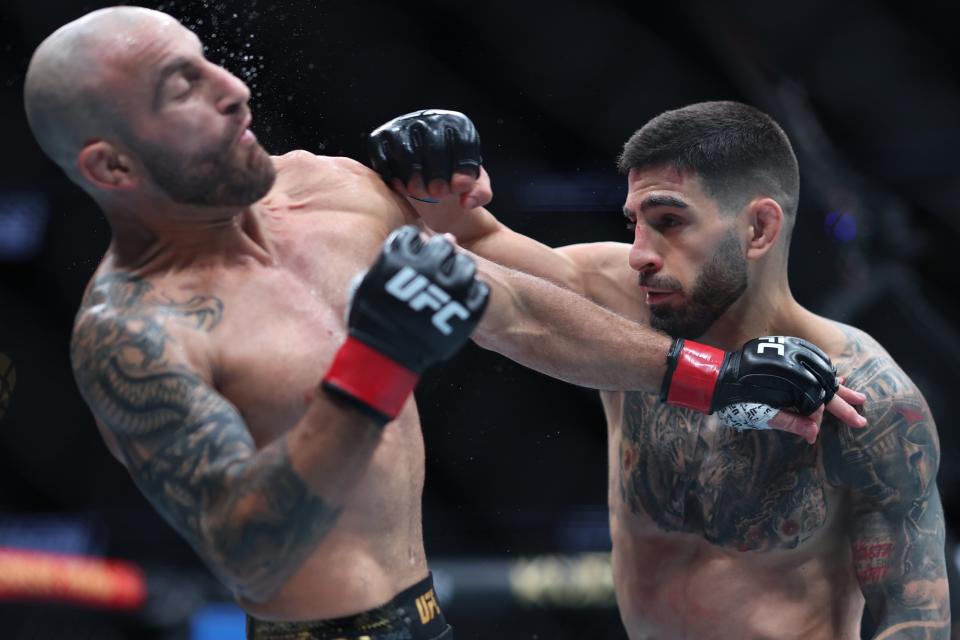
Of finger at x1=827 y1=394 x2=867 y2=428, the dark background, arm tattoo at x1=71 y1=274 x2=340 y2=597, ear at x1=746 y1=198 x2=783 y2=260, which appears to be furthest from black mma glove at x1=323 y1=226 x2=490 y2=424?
the dark background

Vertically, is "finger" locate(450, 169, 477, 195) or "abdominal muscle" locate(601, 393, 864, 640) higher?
"finger" locate(450, 169, 477, 195)

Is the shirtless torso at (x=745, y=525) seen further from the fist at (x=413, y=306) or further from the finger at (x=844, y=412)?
the fist at (x=413, y=306)

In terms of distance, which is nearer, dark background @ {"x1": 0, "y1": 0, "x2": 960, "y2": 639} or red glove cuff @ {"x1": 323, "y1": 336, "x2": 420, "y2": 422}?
red glove cuff @ {"x1": 323, "y1": 336, "x2": 420, "y2": 422}

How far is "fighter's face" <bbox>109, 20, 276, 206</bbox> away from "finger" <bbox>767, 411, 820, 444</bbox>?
2.78ft

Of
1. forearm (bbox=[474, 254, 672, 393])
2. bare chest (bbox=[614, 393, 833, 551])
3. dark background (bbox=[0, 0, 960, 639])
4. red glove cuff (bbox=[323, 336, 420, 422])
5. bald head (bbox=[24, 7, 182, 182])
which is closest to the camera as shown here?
red glove cuff (bbox=[323, 336, 420, 422])

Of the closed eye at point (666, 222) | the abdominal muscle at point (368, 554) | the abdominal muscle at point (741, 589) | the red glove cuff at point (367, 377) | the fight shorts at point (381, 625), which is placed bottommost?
the abdominal muscle at point (741, 589)

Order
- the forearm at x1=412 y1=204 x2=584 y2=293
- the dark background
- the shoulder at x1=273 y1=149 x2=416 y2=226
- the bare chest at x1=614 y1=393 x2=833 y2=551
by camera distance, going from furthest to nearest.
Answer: the dark background, the forearm at x1=412 y1=204 x2=584 y2=293, the bare chest at x1=614 y1=393 x2=833 y2=551, the shoulder at x1=273 y1=149 x2=416 y2=226

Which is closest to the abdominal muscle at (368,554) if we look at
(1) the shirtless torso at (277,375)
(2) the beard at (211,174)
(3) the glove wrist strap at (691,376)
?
(1) the shirtless torso at (277,375)

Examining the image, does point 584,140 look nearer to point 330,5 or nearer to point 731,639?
point 330,5

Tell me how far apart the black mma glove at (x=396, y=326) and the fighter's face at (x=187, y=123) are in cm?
28

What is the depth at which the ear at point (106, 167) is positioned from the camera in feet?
4.63

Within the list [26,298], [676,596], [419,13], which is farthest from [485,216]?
[26,298]

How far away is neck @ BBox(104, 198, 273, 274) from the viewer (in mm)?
1472

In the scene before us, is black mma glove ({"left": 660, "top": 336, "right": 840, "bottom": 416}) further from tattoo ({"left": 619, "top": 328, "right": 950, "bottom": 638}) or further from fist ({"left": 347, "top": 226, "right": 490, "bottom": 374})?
fist ({"left": 347, "top": 226, "right": 490, "bottom": 374})
